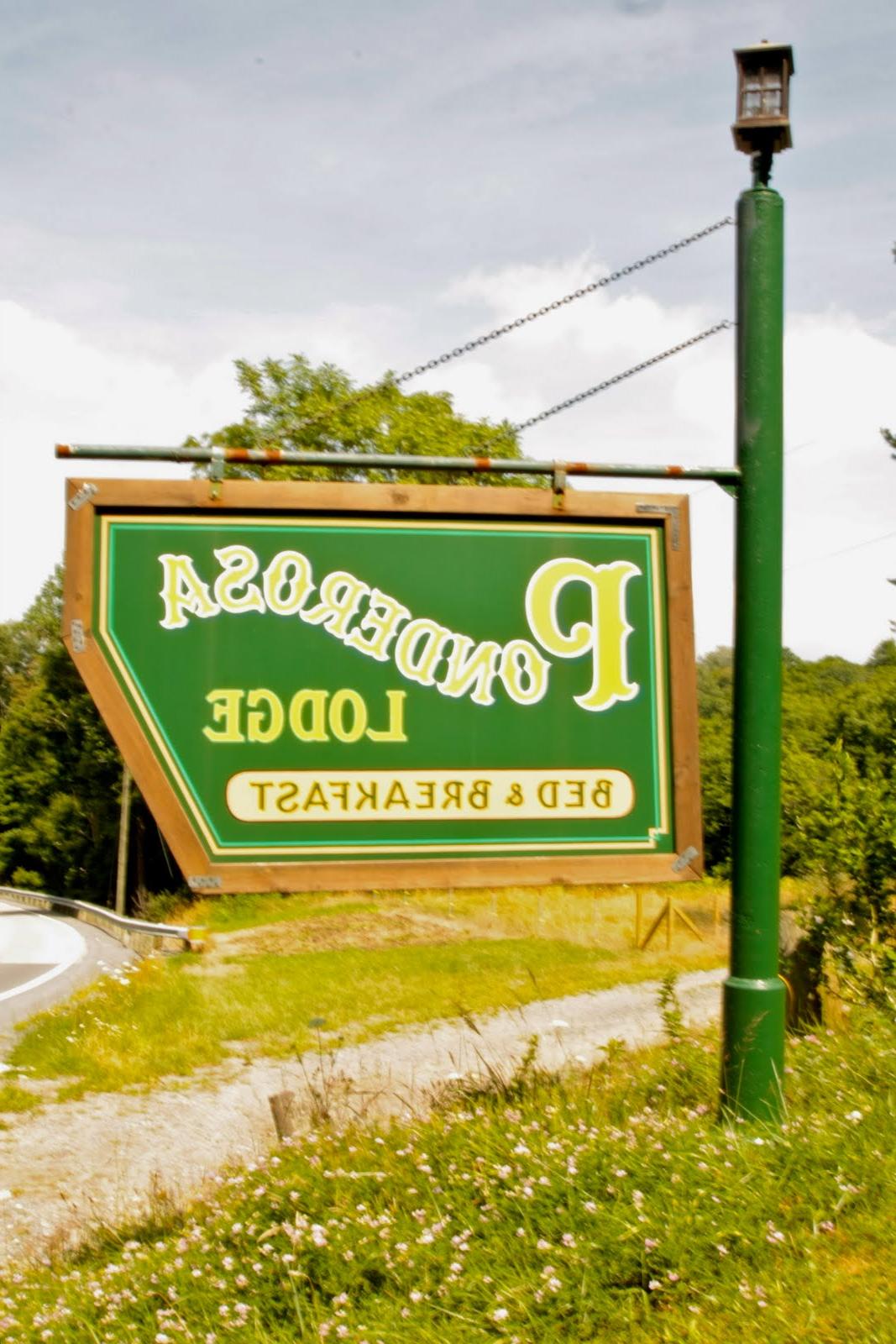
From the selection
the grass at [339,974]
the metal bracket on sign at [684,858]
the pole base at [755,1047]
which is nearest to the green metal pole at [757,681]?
the pole base at [755,1047]

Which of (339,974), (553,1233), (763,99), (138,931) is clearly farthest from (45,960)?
(763,99)

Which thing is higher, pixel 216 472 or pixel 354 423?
pixel 354 423

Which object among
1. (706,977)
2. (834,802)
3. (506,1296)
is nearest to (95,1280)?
(506,1296)

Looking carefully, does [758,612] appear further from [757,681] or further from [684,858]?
[684,858]

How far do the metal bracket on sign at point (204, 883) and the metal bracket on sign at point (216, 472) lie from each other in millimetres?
1318

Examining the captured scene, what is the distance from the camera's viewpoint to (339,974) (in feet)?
76.1

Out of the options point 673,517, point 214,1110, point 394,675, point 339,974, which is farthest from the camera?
point 339,974

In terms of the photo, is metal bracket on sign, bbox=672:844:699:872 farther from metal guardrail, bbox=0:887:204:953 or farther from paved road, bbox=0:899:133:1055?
metal guardrail, bbox=0:887:204:953

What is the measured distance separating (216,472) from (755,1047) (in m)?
2.98

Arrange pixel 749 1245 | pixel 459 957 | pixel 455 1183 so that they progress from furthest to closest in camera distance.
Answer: pixel 459 957 → pixel 455 1183 → pixel 749 1245

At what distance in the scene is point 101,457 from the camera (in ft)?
14.7

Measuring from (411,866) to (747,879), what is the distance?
4.47 feet

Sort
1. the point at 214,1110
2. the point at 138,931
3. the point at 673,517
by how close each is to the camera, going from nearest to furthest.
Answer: the point at 673,517 → the point at 214,1110 → the point at 138,931

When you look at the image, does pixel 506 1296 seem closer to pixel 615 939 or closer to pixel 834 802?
pixel 834 802
